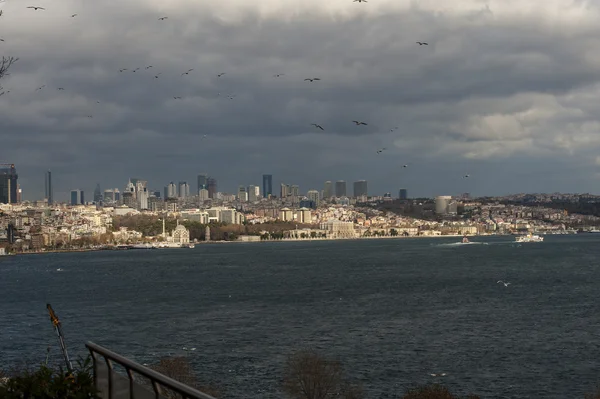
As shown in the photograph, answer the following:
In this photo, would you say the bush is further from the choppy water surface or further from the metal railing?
the choppy water surface

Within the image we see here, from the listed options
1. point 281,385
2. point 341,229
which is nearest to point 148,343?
point 281,385

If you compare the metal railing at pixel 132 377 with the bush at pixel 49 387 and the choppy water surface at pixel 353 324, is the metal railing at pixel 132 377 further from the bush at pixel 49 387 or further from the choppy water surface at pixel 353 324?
the choppy water surface at pixel 353 324

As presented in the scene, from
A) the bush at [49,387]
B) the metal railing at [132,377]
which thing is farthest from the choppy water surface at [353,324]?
the bush at [49,387]

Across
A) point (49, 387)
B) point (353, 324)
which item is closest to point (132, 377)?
point (49, 387)

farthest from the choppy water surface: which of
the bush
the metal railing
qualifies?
the bush

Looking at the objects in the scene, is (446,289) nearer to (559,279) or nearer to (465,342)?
(559,279)

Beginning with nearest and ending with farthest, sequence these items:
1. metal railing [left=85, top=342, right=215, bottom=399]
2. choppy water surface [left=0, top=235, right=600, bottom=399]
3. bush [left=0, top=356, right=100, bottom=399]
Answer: metal railing [left=85, top=342, right=215, bottom=399] < bush [left=0, top=356, right=100, bottom=399] < choppy water surface [left=0, top=235, right=600, bottom=399]
